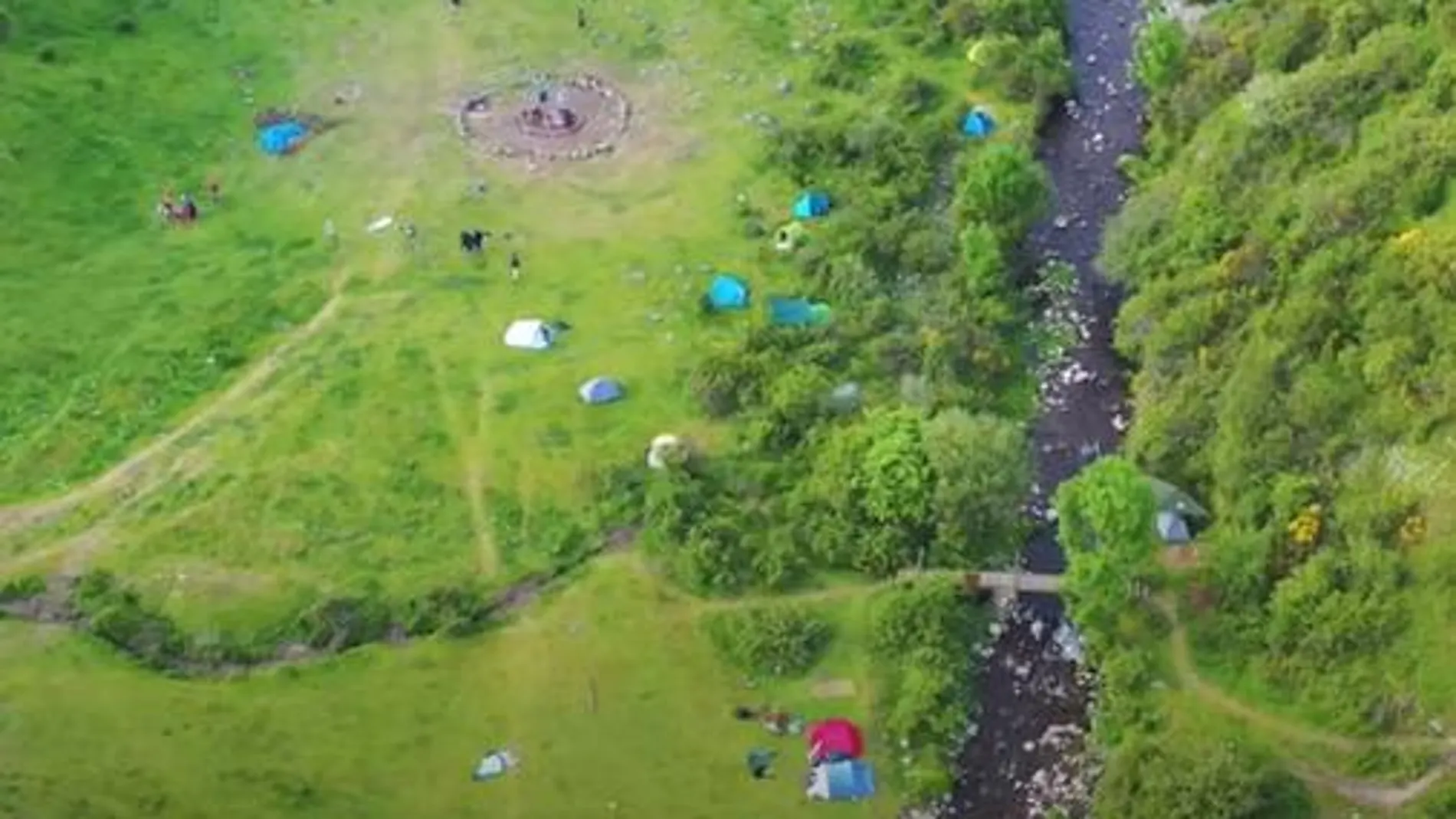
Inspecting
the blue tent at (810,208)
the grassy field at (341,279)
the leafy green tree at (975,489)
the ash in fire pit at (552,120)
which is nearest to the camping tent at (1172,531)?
the leafy green tree at (975,489)

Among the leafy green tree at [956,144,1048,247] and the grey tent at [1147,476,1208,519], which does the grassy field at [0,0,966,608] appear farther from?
the grey tent at [1147,476,1208,519]

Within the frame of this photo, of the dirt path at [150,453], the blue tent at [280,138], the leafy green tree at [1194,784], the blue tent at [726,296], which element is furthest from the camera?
the blue tent at [280,138]

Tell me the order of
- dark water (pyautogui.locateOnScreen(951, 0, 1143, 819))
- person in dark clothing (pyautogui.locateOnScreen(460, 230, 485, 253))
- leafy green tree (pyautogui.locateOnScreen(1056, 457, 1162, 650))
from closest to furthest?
dark water (pyautogui.locateOnScreen(951, 0, 1143, 819)), leafy green tree (pyautogui.locateOnScreen(1056, 457, 1162, 650)), person in dark clothing (pyautogui.locateOnScreen(460, 230, 485, 253))

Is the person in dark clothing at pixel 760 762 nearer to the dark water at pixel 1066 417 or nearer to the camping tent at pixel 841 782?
the camping tent at pixel 841 782

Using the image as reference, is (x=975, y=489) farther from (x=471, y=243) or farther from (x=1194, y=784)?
(x=471, y=243)

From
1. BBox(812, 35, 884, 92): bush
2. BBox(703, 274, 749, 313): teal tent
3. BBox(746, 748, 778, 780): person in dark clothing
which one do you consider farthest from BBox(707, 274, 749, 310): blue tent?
BBox(746, 748, 778, 780): person in dark clothing

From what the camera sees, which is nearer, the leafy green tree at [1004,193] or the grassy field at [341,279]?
the grassy field at [341,279]

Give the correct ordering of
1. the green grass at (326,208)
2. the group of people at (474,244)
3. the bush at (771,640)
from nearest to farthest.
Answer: the bush at (771,640), the green grass at (326,208), the group of people at (474,244)
